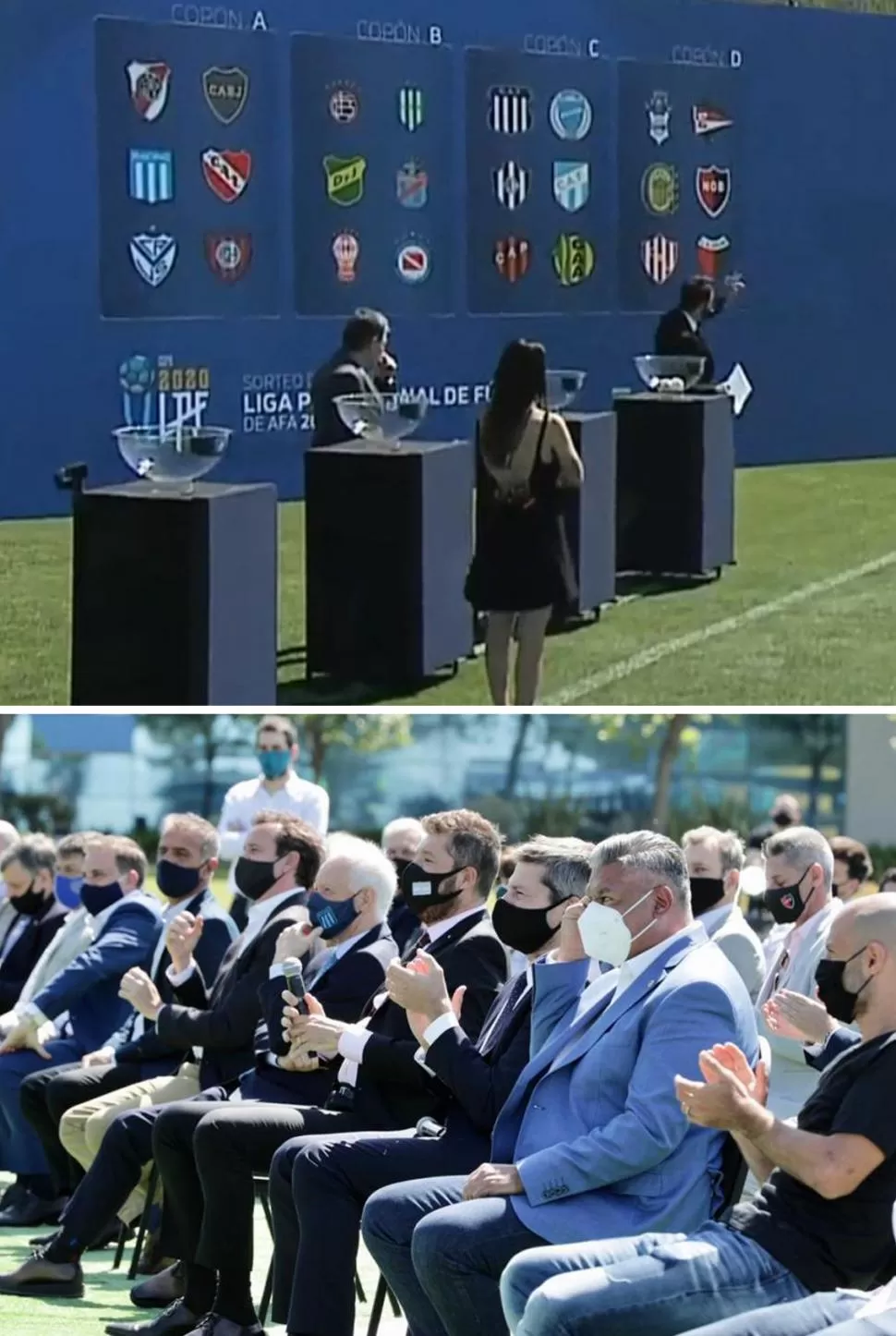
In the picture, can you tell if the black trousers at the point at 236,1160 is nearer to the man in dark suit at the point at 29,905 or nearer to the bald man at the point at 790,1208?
the bald man at the point at 790,1208

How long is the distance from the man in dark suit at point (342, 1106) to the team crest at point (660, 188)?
7.76 feet

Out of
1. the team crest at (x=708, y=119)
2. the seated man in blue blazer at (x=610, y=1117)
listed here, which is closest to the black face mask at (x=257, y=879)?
the seated man in blue blazer at (x=610, y=1117)

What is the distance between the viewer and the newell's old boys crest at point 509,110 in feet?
20.4

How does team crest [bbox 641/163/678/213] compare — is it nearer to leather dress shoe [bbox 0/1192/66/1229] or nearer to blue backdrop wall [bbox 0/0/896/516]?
blue backdrop wall [bbox 0/0/896/516]

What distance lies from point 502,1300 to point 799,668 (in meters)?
3.33

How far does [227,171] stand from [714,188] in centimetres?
135

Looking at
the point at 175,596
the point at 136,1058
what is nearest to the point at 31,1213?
the point at 136,1058

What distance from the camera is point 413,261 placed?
6258 mm

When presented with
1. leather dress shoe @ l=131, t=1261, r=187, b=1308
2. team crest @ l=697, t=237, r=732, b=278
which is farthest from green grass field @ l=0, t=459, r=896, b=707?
leather dress shoe @ l=131, t=1261, r=187, b=1308

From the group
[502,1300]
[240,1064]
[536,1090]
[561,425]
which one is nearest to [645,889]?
[536,1090]

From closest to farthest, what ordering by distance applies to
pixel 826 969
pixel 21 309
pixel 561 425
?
pixel 826 969
pixel 21 309
pixel 561 425

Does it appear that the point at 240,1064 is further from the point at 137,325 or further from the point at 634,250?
the point at 634,250

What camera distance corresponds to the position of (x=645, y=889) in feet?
12.3

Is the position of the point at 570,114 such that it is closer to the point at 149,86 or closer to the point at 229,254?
the point at 229,254
